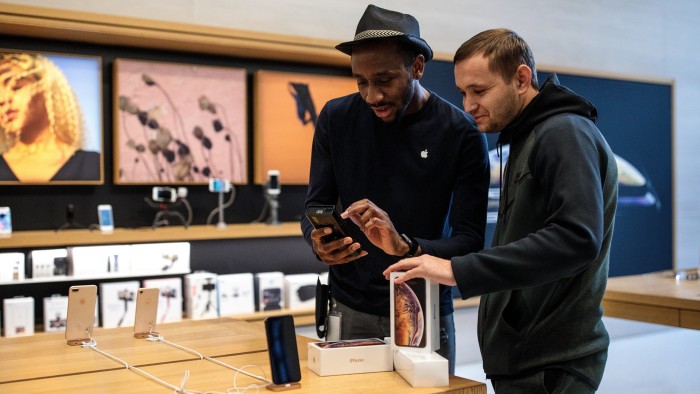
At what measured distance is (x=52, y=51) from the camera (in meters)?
4.30

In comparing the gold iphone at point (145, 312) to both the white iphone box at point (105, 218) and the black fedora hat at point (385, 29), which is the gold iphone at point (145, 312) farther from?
the white iphone box at point (105, 218)

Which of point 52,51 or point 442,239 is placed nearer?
point 442,239

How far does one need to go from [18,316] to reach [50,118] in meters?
1.10

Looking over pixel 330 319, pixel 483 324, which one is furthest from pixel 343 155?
pixel 483 324

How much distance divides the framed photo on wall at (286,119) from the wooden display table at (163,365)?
228 centimetres

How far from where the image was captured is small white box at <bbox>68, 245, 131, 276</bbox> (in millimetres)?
4082

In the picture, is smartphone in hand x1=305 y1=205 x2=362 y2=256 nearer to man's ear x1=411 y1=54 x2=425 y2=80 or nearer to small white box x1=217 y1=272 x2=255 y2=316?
man's ear x1=411 y1=54 x2=425 y2=80

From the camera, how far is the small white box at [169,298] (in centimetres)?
430

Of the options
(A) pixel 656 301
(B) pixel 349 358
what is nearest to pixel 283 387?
(B) pixel 349 358

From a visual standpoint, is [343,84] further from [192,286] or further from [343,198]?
[343,198]

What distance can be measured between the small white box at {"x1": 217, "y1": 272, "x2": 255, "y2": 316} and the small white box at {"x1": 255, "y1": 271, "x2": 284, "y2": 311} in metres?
0.06

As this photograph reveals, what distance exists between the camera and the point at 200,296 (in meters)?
4.37

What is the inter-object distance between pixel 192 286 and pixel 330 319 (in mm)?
1986

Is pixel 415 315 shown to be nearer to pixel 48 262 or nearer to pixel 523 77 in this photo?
pixel 523 77
